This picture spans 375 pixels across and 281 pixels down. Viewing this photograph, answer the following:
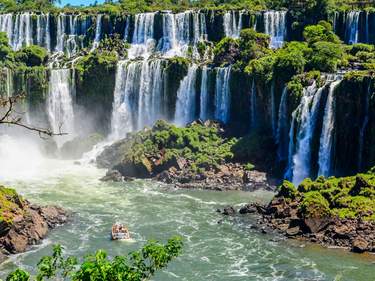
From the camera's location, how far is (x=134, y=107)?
74000mm

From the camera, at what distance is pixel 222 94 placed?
6856 cm

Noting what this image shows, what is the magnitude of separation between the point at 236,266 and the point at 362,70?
28.5 metres

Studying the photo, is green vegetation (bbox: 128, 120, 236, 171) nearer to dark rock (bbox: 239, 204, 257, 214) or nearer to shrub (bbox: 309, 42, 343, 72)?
shrub (bbox: 309, 42, 343, 72)

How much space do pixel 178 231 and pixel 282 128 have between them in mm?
20916

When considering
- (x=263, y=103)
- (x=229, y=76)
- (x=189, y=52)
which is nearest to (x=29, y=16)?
(x=189, y=52)

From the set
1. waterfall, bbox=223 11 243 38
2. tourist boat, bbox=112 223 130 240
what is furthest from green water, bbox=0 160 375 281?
waterfall, bbox=223 11 243 38

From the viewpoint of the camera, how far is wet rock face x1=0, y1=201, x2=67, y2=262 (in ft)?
129

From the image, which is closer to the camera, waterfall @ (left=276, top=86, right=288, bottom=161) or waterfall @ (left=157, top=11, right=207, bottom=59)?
waterfall @ (left=276, top=86, right=288, bottom=161)

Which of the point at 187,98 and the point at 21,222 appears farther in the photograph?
the point at 187,98

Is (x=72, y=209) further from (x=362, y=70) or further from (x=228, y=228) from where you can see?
(x=362, y=70)

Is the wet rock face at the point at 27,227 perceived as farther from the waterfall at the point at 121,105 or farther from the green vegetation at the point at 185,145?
the waterfall at the point at 121,105

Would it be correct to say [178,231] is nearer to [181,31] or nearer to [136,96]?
[136,96]

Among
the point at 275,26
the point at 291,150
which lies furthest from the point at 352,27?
the point at 291,150

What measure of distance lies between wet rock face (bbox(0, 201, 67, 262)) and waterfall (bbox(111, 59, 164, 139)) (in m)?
27.8
